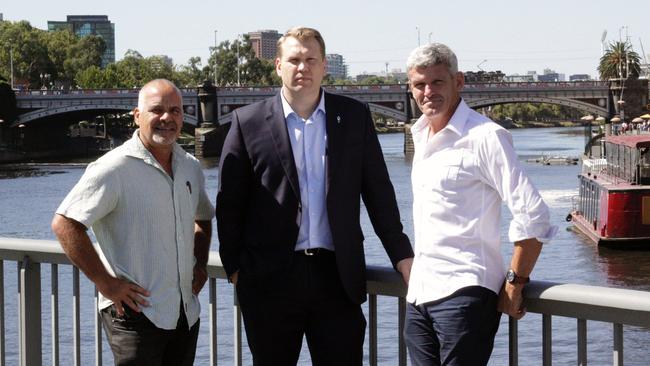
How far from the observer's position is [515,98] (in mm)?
75500

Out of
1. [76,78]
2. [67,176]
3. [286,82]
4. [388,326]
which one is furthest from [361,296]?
[76,78]

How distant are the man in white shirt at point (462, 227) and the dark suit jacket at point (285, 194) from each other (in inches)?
12.1

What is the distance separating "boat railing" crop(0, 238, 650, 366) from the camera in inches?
132

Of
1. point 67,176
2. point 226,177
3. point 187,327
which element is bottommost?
point 67,176

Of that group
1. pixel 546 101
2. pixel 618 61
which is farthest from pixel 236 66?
pixel 546 101

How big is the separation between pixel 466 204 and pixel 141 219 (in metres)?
1.06

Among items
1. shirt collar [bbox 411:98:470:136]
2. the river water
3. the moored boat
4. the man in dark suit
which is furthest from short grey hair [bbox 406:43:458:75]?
the moored boat

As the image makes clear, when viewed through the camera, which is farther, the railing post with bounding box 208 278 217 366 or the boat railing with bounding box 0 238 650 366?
the railing post with bounding box 208 278 217 366

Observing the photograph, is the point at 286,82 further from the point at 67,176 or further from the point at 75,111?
the point at 75,111

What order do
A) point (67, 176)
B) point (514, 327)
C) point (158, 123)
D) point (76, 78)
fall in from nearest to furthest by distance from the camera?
point (514, 327), point (158, 123), point (67, 176), point (76, 78)

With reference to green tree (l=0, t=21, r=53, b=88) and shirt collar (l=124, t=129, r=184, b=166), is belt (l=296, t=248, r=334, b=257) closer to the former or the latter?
shirt collar (l=124, t=129, r=184, b=166)

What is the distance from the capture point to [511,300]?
11.3 ft

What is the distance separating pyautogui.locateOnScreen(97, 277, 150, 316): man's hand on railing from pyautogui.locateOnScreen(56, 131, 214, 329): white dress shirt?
0.03m

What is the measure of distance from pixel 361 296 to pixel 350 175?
1.25 ft
